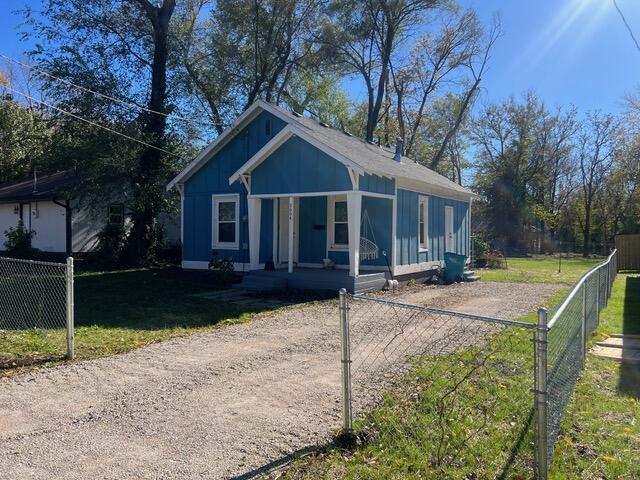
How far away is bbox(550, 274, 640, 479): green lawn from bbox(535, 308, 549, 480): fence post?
1.21 feet

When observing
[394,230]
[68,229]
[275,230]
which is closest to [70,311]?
[275,230]

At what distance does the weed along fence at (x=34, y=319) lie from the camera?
6.38 meters

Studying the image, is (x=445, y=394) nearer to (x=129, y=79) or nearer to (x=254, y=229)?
(x=254, y=229)

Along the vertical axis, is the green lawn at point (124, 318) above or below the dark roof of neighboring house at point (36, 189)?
below

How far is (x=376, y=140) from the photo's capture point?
1410 inches

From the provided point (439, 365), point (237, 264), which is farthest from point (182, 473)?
point (237, 264)

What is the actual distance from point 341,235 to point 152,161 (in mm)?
8681

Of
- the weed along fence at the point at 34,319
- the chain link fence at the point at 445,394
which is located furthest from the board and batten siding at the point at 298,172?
the chain link fence at the point at 445,394

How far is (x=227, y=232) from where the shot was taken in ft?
51.9

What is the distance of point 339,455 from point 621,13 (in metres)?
Answer: 7.52

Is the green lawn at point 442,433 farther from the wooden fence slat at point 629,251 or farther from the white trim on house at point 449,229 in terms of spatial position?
the wooden fence slat at point 629,251

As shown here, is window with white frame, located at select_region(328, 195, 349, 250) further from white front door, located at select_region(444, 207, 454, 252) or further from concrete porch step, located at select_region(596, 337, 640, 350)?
concrete porch step, located at select_region(596, 337, 640, 350)

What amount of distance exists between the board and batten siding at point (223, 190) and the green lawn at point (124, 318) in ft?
3.95

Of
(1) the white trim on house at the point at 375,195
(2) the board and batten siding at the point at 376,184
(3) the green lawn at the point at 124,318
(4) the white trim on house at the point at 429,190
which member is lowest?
(3) the green lawn at the point at 124,318
